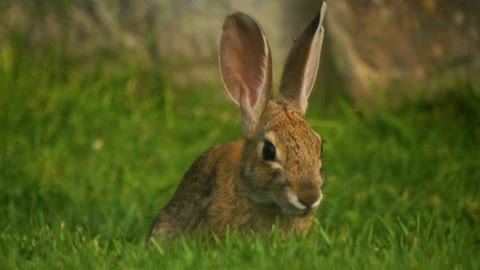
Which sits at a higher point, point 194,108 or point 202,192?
point 202,192

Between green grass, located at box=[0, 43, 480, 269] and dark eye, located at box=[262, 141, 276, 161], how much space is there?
345mm

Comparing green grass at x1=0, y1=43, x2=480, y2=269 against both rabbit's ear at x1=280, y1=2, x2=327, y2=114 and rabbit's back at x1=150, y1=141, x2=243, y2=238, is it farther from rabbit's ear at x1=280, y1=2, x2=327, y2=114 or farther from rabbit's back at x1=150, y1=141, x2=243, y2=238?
rabbit's ear at x1=280, y1=2, x2=327, y2=114

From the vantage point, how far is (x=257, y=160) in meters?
5.15

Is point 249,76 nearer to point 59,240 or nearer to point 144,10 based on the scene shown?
point 59,240

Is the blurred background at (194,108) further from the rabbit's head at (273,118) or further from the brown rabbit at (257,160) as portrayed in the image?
the rabbit's head at (273,118)

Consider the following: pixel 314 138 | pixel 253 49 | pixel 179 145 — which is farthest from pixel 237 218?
pixel 179 145

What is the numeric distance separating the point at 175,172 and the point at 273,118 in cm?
231

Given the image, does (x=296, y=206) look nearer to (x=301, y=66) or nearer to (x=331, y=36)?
(x=301, y=66)

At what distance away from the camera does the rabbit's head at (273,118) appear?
5.01m

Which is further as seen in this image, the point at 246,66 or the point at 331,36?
the point at 331,36

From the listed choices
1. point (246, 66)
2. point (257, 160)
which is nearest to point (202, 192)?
point (257, 160)

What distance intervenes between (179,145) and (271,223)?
2885 mm

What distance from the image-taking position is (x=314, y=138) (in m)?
5.19

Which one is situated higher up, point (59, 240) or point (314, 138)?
point (314, 138)
